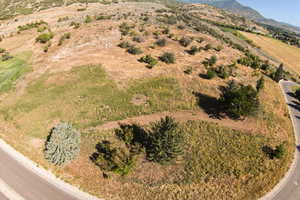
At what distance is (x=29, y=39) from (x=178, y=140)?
50827 millimetres

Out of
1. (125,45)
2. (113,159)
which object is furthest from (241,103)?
(125,45)

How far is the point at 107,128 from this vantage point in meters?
21.3

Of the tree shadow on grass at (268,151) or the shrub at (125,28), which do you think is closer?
the tree shadow on grass at (268,151)

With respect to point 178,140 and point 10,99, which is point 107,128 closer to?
point 178,140

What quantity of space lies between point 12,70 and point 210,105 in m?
37.5

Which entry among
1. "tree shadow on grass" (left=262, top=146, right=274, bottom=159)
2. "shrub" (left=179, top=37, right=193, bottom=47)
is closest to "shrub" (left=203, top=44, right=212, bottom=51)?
"shrub" (left=179, top=37, right=193, bottom=47)

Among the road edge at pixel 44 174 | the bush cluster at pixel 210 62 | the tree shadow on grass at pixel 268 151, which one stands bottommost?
the road edge at pixel 44 174

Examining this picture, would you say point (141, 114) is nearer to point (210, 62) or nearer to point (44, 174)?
point (44, 174)

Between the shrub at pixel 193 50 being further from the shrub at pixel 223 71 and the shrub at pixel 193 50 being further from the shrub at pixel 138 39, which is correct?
the shrub at pixel 138 39

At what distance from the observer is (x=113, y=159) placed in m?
16.6

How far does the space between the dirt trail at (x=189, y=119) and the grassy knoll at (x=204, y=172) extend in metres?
1.21

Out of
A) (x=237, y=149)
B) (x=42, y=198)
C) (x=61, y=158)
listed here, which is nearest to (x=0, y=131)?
(x=61, y=158)

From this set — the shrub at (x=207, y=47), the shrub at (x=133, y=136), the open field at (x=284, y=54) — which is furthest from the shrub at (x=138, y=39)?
the open field at (x=284, y=54)

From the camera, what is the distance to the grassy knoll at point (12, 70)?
95.1ft
